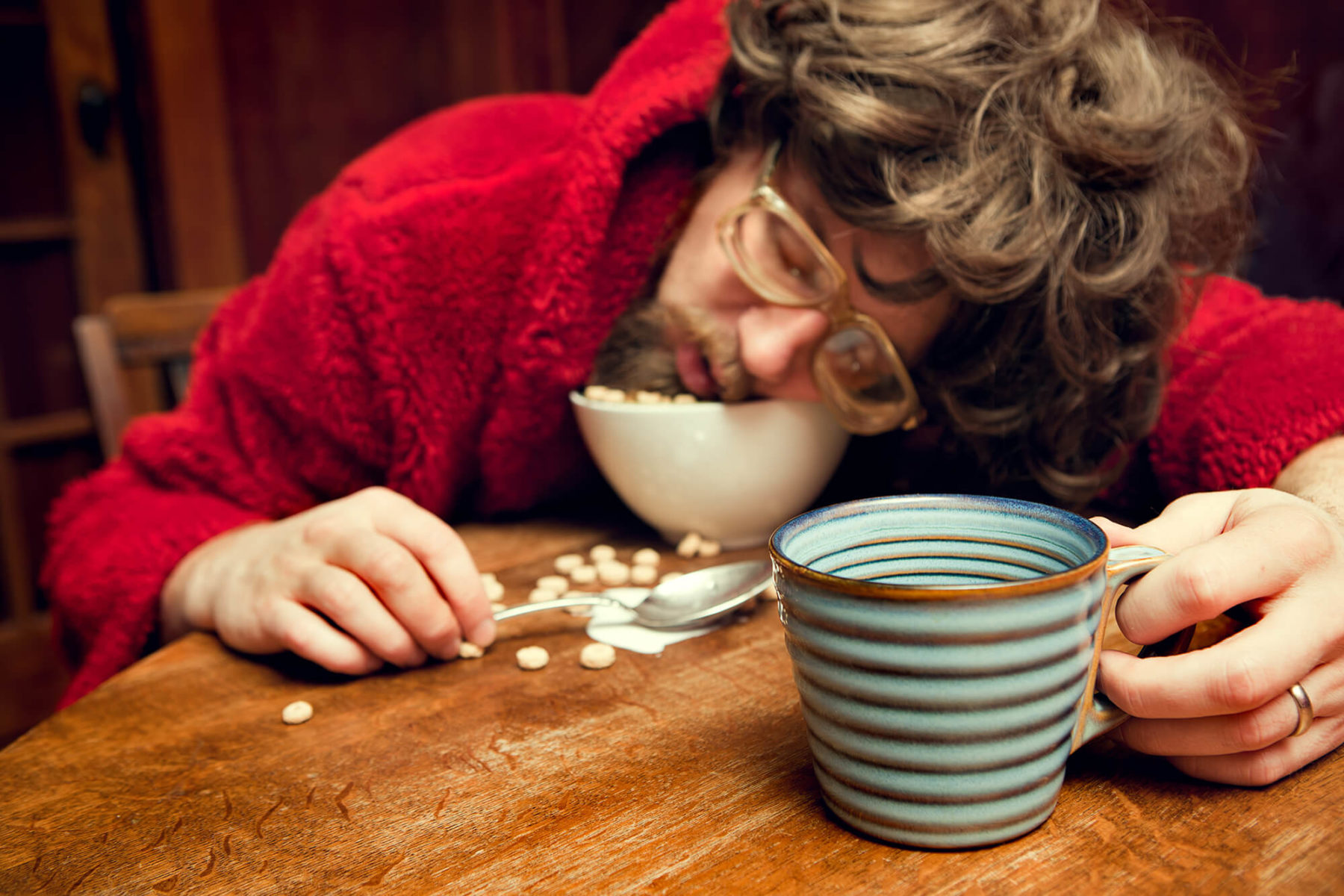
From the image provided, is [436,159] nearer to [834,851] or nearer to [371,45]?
[834,851]

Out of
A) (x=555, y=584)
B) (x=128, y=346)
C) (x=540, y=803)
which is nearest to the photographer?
→ (x=540, y=803)

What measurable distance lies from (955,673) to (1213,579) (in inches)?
5.4

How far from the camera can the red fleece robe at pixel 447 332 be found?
1039 mm

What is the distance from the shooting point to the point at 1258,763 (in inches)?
18.6

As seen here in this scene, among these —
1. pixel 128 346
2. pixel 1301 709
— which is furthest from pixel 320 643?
pixel 128 346

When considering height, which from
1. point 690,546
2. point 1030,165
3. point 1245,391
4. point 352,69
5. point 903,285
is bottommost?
point 690,546

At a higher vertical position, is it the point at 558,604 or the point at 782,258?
the point at 782,258

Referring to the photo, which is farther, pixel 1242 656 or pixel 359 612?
pixel 359 612

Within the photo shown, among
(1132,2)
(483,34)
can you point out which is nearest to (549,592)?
(1132,2)

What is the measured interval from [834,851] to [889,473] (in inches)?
30.0

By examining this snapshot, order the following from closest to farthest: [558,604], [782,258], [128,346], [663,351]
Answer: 1. [558,604]
2. [782,258]
3. [663,351]
4. [128,346]

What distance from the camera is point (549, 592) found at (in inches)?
31.8

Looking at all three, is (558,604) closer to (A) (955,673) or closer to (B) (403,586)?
(B) (403,586)

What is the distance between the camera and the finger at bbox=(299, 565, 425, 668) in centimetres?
67
